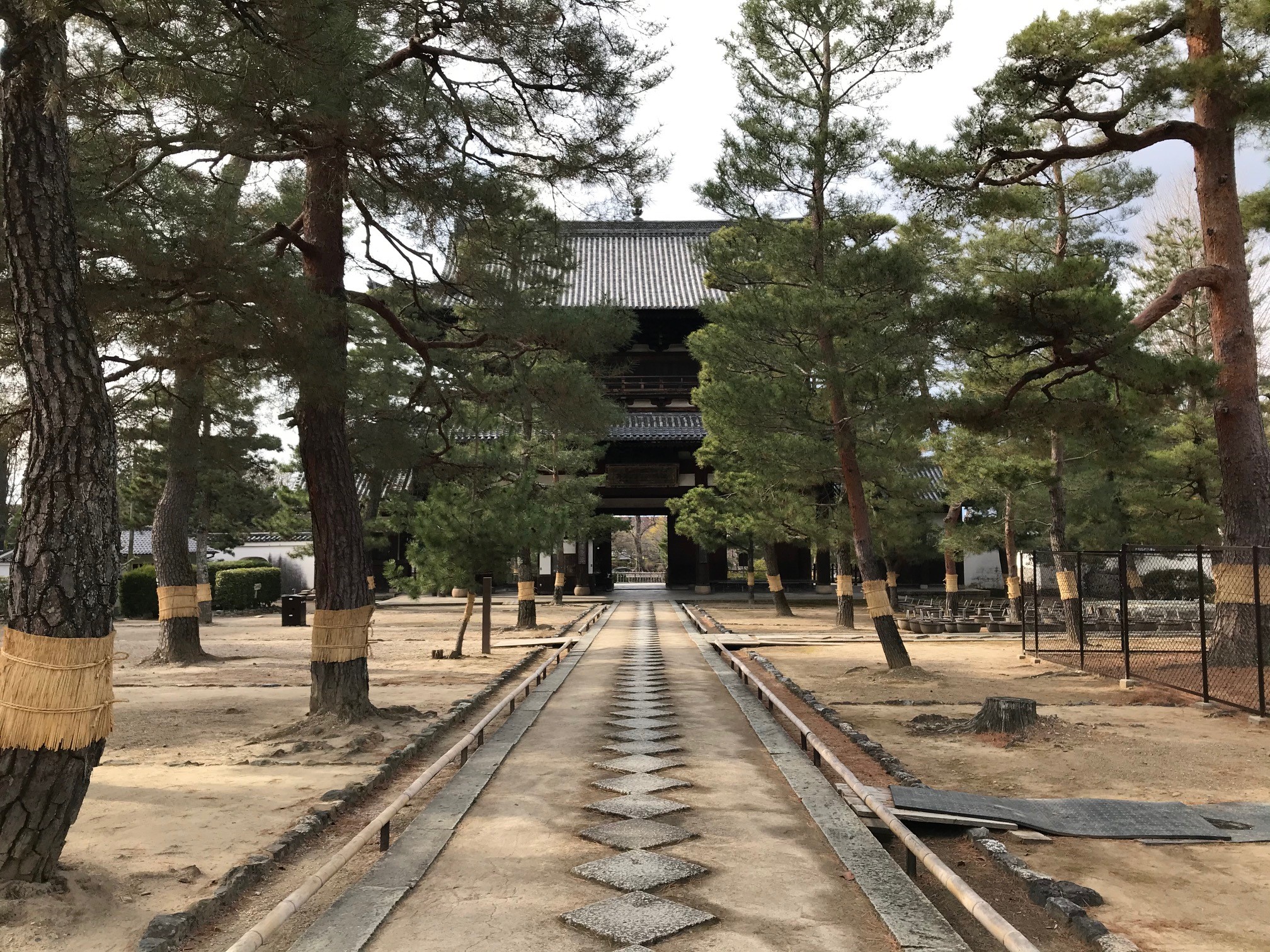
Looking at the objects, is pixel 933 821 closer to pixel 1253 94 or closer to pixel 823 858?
pixel 823 858

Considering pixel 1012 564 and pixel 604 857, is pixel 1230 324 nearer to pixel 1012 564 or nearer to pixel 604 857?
pixel 1012 564

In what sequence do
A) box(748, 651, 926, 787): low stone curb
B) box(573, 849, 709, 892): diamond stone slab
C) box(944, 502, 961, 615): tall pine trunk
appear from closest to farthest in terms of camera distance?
box(573, 849, 709, 892): diamond stone slab
box(748, 651, 926, 787): low stone curb
box(944, 502, 961, 615): tall pine trunk

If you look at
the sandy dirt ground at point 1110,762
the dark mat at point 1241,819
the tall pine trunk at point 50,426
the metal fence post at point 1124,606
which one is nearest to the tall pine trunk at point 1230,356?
the metal fence post at point 1124,606

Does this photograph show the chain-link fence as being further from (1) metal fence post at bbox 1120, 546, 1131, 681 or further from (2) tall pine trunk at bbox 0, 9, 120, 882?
(2) tall pine trunk at bbox 0, 9, 120, 882

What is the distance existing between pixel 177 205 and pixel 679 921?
18.4 feet

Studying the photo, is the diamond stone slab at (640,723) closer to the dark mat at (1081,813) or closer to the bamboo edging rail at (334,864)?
the bamboo edging rail at (334,864)

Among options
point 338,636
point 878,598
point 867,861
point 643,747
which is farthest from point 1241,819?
point 338,636

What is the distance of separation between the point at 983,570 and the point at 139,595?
2276 cm

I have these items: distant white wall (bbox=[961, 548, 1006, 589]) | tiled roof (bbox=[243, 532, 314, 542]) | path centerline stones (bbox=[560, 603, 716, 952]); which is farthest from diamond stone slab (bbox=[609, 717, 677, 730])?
tiled roof (bbox=[243, 532, 314, 542])

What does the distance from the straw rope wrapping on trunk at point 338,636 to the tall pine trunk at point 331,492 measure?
0.04 meters

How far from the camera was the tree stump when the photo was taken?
684cm

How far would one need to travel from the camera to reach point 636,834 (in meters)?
4.41

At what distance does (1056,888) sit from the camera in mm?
3586

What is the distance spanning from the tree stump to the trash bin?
15752mm
